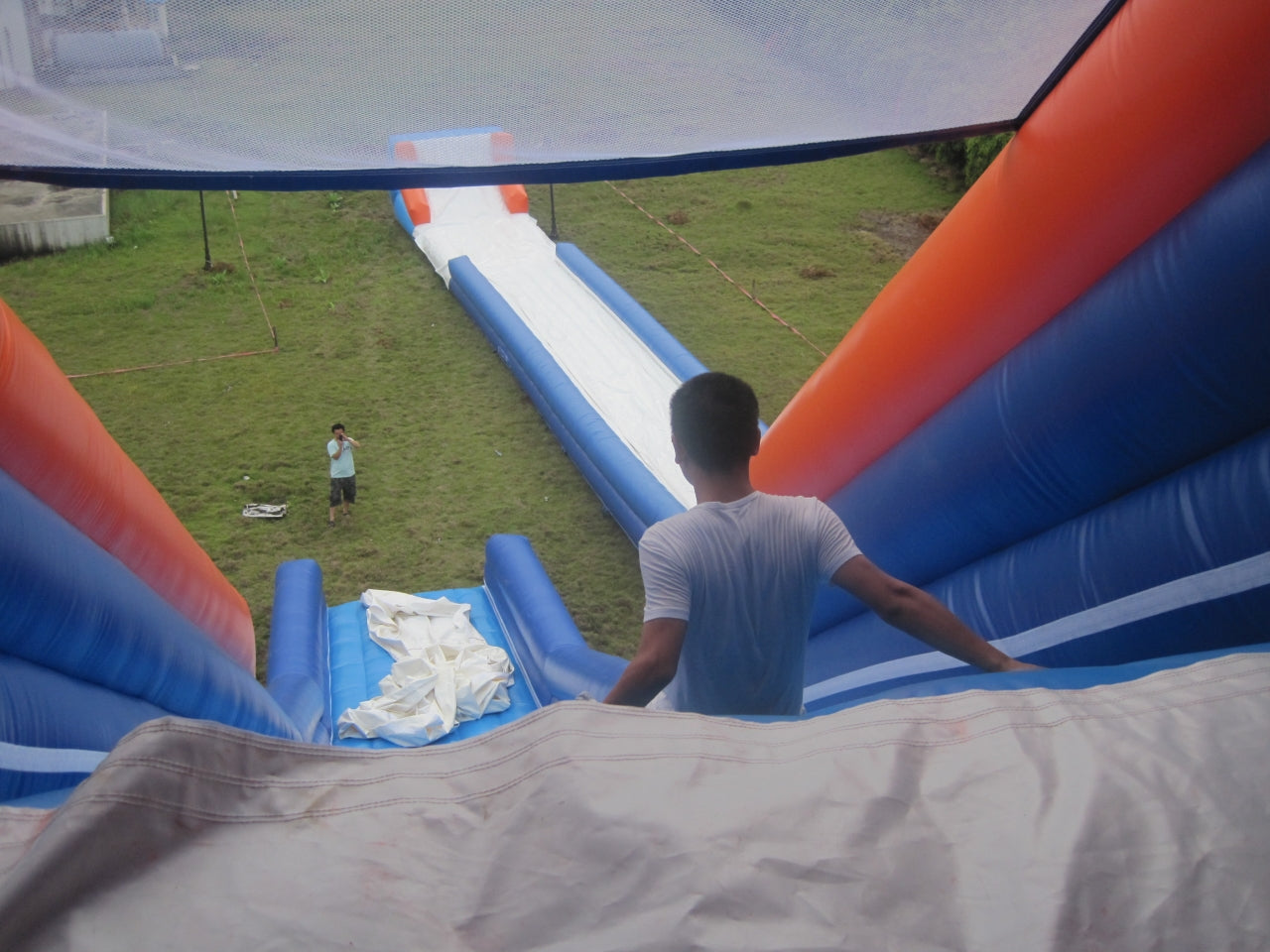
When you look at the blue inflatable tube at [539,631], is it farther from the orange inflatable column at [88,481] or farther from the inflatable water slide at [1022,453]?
the orange inflatable column at [88,481]

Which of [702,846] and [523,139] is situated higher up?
[523,139]

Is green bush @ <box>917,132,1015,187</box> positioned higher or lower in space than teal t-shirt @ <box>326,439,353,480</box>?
higher

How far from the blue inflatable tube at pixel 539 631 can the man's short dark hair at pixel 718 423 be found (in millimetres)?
1510

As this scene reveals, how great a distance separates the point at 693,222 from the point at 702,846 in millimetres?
7687

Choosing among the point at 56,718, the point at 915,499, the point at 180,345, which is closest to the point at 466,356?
the point at 180,345

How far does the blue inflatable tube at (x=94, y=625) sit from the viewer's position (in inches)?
74.6

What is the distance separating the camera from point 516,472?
5332 millimetres

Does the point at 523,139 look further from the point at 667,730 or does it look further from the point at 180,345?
the point at 180,345

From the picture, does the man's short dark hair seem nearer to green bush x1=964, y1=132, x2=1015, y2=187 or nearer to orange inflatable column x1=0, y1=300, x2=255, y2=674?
orange inflatable column x1=0, y1=300, x2=255, y2=674

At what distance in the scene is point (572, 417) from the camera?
515 centimetres

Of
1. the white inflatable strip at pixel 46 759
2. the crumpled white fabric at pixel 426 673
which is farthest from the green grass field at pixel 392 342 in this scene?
the white inflatable strip at pixel 46 759

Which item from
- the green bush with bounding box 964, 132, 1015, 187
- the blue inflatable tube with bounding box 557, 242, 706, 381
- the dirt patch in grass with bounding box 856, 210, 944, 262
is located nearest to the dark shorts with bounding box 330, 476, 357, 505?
the blue inflatable tube with bounding box 557, 242, 706, 381

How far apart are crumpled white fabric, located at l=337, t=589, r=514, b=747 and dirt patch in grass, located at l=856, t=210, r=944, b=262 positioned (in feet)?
16.1

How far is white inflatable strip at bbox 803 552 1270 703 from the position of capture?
1.64 meters
